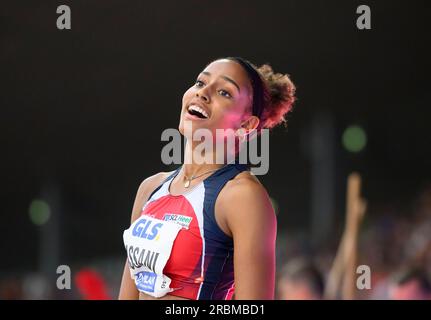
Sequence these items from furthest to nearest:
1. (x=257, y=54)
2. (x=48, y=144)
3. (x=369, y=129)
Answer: (x=48, y=144)
(x=369, y=129)
(x=257, y=54)

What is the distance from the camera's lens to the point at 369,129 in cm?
1544

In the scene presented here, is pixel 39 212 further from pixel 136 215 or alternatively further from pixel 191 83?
pixel 136 215

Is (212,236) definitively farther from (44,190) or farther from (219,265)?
(44,190)

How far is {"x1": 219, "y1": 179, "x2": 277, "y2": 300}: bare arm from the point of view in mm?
2885

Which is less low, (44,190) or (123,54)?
(123,54)

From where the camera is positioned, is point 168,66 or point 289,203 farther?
point 289,203

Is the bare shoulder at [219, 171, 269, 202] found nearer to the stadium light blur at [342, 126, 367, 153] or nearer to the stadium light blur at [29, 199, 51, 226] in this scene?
the stadium light blur at [342, 126, 367, 153]

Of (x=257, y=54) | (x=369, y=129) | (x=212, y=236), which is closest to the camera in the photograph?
(x=212, y=236)

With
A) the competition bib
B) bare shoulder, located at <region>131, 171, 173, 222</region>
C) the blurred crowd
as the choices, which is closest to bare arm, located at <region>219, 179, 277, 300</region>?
the competition bib

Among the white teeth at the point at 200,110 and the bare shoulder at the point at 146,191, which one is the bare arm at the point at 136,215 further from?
the white teeth at the point at 200,110

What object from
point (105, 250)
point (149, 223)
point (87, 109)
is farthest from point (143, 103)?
point (149, 223)

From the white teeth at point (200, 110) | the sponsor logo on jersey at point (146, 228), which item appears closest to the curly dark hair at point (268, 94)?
the white teeth at point (200, 110)

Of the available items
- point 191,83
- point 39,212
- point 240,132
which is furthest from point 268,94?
point 39,212

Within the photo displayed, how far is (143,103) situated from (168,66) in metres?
2.31
